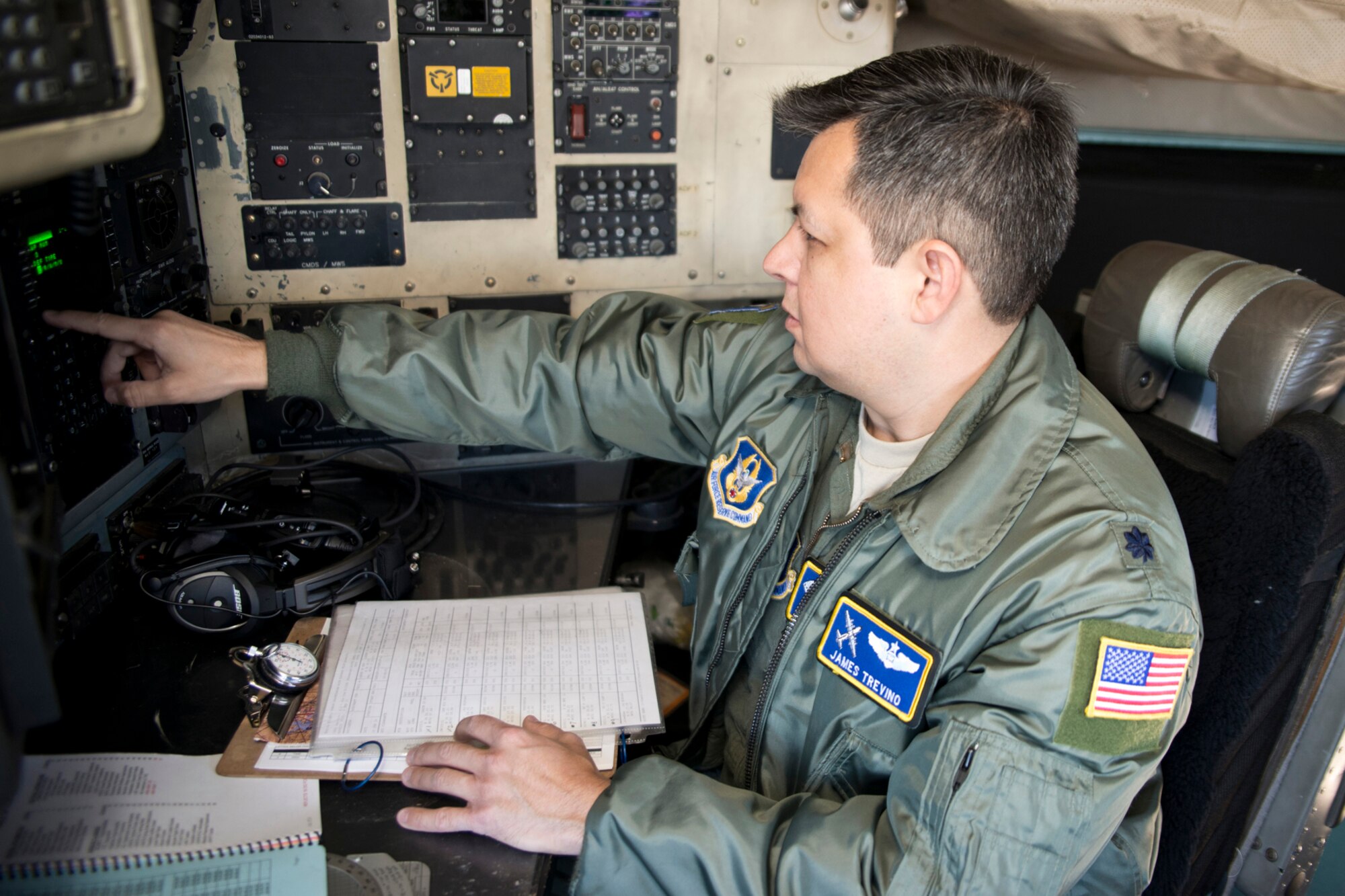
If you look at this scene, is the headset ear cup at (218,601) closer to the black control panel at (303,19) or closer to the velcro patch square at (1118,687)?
the black control panel at (303,19)

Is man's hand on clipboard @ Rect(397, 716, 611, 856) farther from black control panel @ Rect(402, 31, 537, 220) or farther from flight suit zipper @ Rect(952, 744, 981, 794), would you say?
black control panel @ Rect(402, 31, 537, 220)

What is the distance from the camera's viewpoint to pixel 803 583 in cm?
117

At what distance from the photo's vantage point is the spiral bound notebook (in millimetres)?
858

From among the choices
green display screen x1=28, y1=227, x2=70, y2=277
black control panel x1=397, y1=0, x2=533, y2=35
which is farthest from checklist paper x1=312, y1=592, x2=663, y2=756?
black control panel x1=397, y1=0, x2=533, y2=35

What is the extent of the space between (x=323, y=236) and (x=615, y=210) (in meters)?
0.50

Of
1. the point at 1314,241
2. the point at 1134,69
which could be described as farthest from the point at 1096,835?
the point at 1314,241

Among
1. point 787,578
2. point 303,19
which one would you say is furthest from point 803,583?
point 303,19

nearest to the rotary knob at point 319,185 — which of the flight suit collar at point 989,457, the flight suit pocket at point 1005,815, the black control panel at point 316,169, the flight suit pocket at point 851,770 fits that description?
the black control panel at point 316,169

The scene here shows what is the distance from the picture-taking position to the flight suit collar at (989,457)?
1.01 metres

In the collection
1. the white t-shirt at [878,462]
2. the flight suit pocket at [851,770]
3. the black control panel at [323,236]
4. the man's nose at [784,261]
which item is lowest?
the flight suit pocket at [851,770]

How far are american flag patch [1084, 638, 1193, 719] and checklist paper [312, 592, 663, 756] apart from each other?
0.47 meters

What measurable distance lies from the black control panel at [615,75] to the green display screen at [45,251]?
0.80 meters

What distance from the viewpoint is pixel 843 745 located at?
1.05 meters

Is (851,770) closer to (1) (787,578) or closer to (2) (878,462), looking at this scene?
(1) (787,578)
